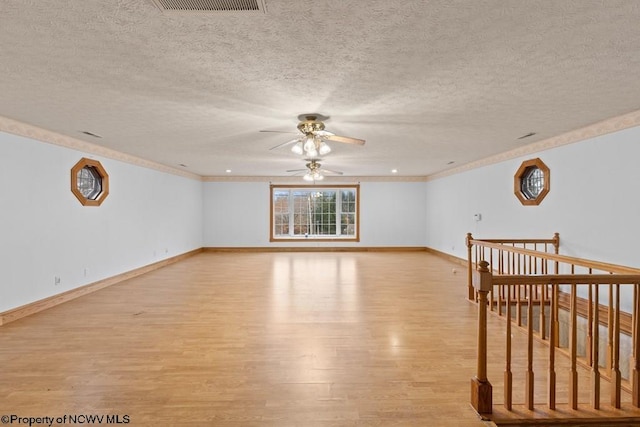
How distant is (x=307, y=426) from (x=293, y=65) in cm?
245

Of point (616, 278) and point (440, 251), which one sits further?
point (440, 251)

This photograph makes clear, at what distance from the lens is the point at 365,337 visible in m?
3.30

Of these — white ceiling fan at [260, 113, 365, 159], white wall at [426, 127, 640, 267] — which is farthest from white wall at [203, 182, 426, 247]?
white ceiling fan at [260, 113, 365, 159]

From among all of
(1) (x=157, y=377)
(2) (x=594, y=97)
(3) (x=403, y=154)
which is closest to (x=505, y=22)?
(2) (x=594, y=97)

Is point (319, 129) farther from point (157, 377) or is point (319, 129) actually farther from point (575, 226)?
point (575, 226)

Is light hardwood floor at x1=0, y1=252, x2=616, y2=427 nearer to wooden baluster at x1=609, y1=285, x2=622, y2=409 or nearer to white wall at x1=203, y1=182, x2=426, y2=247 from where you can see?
wooden baluster at x1=609, y1=285, x2=622, y2=409

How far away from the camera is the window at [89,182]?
484cm

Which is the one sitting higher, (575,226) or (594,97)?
(594,97)

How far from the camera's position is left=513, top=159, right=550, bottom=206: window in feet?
16.6

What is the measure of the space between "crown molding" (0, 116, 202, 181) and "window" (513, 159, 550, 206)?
7.15 m

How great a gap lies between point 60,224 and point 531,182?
7.42 m

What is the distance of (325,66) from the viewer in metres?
2.37

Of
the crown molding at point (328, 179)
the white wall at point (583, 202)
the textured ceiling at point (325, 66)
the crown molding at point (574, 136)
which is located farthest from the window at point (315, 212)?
the textured ceiling at point (325, 66)

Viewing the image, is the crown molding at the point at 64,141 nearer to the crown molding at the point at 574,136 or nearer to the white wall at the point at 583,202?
the crown molding at the point at 574,136
